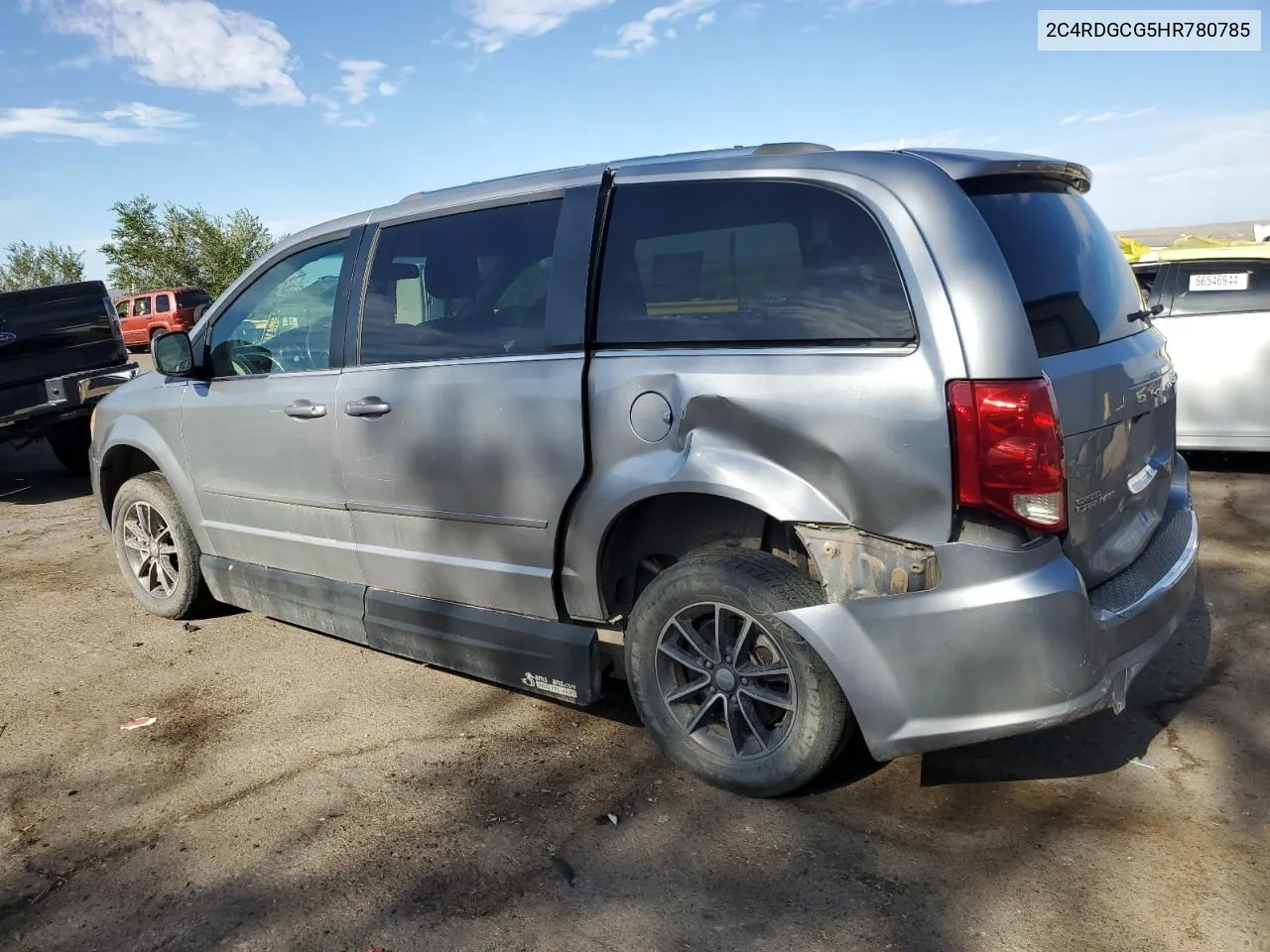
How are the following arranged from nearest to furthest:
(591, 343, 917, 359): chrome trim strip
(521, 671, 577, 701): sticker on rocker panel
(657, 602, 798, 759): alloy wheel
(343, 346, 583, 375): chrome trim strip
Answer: (591, 343, 917, 359): chrome trim strip
(657, 602, 798, 759): alloy wheel
(343, 346, 583, 375): chrome trim strip
(521, 671, 577, 701): sticker on rocker panel

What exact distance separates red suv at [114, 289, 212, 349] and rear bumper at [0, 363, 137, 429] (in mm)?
20733

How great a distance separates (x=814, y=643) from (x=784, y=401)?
69 centimetres

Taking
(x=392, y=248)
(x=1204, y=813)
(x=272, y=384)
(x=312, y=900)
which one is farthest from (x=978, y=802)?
(x=272, y=384)

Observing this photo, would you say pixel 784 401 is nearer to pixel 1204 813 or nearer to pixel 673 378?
pixel 673 378

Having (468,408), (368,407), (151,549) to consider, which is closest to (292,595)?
(368,407)

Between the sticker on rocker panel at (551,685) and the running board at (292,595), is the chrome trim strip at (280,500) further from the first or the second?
the sticker on rocker panel at (551,685)

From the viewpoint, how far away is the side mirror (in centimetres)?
450

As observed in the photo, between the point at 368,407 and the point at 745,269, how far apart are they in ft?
5.19

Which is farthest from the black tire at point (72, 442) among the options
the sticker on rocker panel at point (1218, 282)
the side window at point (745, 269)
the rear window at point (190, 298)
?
the rear window at point (190, 298)

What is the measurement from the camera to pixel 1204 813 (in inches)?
116

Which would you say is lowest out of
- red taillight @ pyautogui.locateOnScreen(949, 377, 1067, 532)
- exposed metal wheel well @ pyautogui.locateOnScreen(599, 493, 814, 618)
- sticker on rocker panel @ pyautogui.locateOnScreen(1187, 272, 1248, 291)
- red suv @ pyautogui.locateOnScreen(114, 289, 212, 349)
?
exposed metal wheel well @ pyautogui.locateOnScreen(599, 493, 814, 618)

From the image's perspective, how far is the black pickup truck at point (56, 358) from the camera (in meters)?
8.40

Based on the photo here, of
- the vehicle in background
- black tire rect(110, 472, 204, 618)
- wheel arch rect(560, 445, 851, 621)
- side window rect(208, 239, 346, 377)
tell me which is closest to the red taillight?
wheel arch rect(560, 445, 851, 621)

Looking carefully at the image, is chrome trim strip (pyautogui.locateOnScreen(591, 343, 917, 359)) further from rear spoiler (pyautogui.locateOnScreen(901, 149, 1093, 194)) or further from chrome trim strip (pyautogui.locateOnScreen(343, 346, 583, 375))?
rear spoiler (pyautogui.locateOnScreen(901, 149, 1093, 194))
